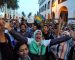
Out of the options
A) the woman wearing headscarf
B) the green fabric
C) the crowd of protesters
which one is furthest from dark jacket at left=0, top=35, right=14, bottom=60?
the green fabric

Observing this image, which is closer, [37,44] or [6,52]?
[6,52]

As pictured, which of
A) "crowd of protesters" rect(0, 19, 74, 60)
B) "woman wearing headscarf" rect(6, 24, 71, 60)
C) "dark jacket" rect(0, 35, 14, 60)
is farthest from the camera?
"woman wearing headscarf" rect(6, 24, 71, 60)

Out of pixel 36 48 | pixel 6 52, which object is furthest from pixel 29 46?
pixel 6 52

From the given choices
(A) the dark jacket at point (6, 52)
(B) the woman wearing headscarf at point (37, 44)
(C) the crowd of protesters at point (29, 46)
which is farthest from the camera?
(B) the woman wearing headscarf at point (37, 44)

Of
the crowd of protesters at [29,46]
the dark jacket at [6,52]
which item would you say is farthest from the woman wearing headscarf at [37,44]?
the dark jacket at [6,52]

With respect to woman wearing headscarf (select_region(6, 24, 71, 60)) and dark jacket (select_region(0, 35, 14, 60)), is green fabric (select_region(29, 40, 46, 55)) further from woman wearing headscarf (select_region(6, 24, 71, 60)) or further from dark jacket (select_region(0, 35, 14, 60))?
dark jacket (select_region(0, 35, 14, 60))

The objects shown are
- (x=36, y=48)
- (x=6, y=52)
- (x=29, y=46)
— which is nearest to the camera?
(x=6, y=52)

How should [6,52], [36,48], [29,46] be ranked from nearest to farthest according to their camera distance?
[6,52]
[36,48]
[29,46]

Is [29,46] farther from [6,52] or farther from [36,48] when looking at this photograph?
[6,52]

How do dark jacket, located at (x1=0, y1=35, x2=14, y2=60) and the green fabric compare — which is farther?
the green fabric

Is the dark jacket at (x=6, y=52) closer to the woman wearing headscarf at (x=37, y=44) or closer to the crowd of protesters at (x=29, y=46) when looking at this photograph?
the crowd of protesters at (x=29, y=46)

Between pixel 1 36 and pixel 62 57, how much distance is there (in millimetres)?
2828

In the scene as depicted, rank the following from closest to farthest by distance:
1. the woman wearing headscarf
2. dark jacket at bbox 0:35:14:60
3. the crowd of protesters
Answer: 1. the crowd of protesters
2. dark jacket at bbox 0:35:14:60
3. the woman wearing headscarf

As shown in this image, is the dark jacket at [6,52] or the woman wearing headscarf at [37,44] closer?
the dark jacket at [6,52]
